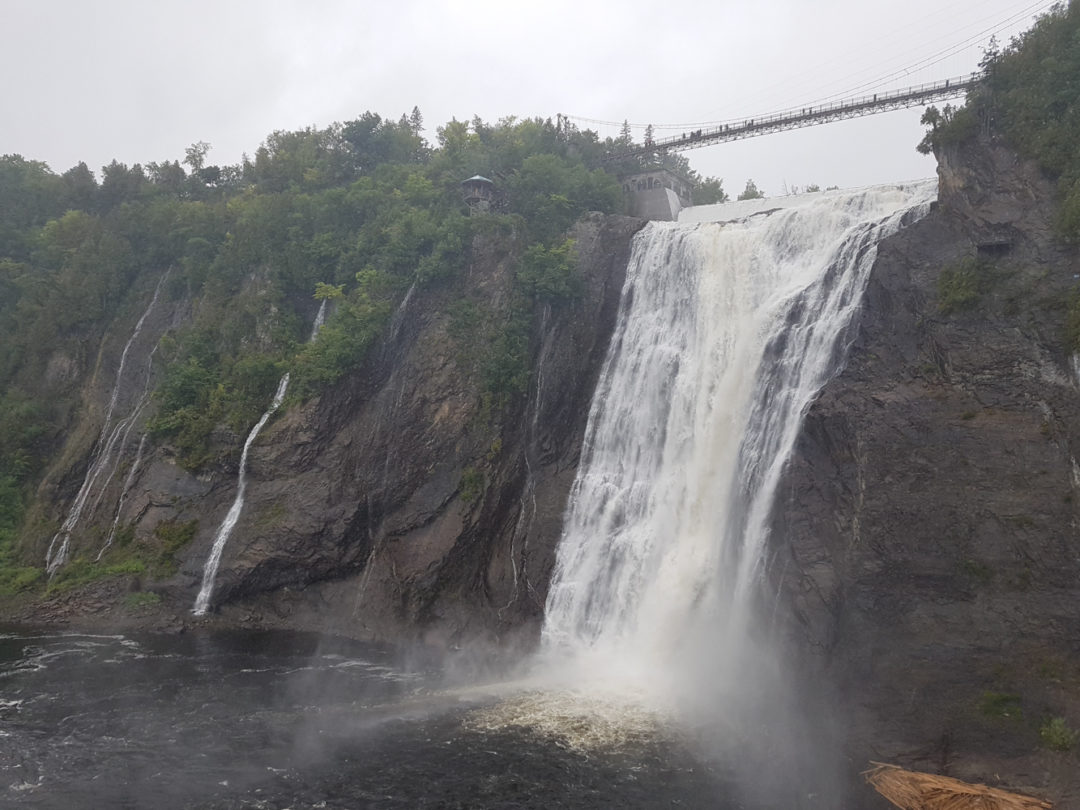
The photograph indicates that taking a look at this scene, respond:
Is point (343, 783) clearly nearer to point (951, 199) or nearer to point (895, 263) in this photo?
point (895, 263)

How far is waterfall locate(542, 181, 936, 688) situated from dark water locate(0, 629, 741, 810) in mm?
5154

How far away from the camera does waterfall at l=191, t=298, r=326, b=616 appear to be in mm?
29562

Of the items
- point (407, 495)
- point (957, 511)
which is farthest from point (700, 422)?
point (407, 495)

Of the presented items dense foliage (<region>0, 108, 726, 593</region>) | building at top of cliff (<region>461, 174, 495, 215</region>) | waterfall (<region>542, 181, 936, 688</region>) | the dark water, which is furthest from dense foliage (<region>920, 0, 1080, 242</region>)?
building at top of cliff (<region>461, 174, 495, 215</region>)

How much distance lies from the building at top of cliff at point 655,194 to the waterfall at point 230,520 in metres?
23.0

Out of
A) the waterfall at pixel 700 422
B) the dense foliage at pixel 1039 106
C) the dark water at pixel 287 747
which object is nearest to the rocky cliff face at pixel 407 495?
the waterfall at pixel 700 422

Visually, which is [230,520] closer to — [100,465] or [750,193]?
[100,465]

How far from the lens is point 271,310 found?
38125 millimetres

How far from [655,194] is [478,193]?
36.7ft

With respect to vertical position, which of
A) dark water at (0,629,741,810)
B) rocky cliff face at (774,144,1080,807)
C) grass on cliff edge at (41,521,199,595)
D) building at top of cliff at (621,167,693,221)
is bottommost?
dark water at (0,629,741,810)

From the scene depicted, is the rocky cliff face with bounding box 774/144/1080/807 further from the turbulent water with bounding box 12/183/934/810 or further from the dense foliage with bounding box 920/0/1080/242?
the turbulent water with bounding box 12/183/934/810

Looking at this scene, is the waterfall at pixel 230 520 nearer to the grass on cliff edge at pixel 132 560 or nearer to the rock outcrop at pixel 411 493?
the rock outcrop at pixel 411 493

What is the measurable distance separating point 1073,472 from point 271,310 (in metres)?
33.6

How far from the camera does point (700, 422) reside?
26406 mm
